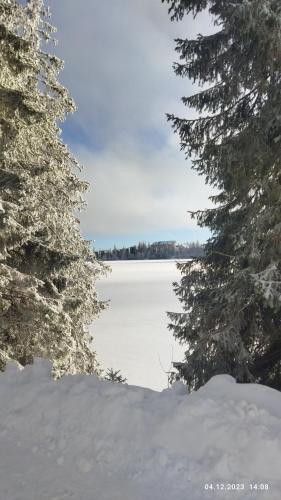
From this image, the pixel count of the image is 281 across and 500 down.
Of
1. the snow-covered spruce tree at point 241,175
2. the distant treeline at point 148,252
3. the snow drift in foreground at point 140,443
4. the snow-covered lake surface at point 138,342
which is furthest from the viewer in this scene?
the distant treeline at point 148,252

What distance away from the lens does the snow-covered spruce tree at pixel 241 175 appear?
5719 millimetres

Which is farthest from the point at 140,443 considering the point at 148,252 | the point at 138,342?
the point at 148,252

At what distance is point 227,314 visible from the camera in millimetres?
6660

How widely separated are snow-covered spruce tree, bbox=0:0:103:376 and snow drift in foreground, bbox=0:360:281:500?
3117 millimetres

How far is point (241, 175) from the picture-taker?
241 inches

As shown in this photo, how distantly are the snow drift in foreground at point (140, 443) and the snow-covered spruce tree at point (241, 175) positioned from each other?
1.98 metres

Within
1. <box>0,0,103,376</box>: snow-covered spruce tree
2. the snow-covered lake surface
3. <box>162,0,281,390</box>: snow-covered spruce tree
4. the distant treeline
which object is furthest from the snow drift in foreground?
the distant treeline

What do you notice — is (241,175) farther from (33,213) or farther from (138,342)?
(138,342)

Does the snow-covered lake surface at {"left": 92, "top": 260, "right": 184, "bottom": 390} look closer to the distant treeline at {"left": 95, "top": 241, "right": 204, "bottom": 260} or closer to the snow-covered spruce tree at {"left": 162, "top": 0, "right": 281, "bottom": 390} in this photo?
the snow-covered spruce tree at {"left": 162, "top": 0, "right": 281, "bottom": 390}

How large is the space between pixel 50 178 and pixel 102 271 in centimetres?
388

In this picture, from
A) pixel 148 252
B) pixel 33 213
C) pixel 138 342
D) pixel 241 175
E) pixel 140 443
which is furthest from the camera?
pixel 148 252

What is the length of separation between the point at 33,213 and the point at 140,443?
606 cm

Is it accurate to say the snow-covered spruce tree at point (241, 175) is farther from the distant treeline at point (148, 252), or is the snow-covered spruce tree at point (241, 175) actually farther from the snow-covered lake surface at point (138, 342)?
the distant treeline at point (148, 252)

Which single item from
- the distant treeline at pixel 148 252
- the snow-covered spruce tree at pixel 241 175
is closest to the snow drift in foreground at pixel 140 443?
the snow-covered spruce tree at pixel 241 175
